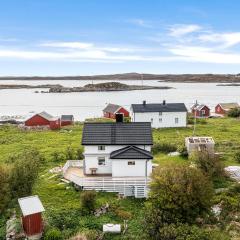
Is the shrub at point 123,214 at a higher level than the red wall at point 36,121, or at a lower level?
higher

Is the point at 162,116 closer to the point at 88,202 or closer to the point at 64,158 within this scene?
the point at 64,158

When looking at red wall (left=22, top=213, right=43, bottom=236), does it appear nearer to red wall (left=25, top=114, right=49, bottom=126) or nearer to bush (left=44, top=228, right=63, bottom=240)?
bush (left=44, top=228, right=63, bottom=240)

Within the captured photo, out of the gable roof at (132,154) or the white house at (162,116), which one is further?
the white house at (162,116)

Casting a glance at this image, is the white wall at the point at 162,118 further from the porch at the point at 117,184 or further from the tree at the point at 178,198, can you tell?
the tree at the point at 178,198

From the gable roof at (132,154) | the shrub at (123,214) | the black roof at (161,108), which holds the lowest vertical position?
the shrub at (123,214)

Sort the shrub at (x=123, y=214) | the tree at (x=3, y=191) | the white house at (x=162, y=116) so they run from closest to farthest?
the tree at (x=3, y=191)
the shrub at (x=123, y=214)
the white house at (x=162, y=116)

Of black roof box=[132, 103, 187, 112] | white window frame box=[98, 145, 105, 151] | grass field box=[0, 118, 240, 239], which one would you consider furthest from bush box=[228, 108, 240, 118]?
white window frame box=[98, 145, 105, 151]

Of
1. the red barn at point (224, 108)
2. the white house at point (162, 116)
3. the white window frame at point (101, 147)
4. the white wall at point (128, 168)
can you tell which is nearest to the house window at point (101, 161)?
the white window frame at point (101, 147)
